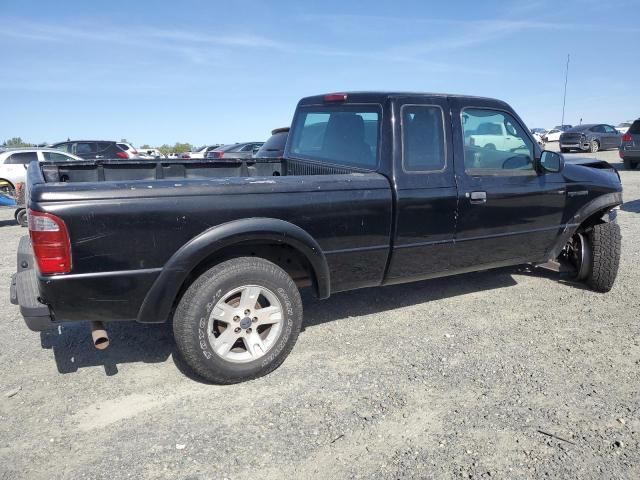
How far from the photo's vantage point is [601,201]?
4.38 metres

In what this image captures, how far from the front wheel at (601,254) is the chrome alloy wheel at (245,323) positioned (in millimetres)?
3246

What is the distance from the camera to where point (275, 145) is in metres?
8.91

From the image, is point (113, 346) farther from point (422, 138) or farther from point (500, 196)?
point (500, 196)

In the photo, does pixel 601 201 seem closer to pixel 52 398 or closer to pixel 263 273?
pixel 263 273

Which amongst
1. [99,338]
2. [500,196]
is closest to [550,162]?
[500,196]

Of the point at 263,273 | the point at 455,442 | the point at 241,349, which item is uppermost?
the point at 263,273

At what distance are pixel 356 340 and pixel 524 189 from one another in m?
1.86

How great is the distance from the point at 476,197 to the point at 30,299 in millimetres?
3074

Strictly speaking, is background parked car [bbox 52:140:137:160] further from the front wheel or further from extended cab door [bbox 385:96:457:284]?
the front wheel

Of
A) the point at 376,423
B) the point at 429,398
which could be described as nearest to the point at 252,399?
the point at 376,423

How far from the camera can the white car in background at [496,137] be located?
388 centimetres

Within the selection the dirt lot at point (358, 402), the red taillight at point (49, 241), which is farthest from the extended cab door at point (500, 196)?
the red taillight at point (49, 241)

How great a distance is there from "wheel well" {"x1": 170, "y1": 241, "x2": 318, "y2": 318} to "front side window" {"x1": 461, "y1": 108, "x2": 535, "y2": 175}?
4.89 ft

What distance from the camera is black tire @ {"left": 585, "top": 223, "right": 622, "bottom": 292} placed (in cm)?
454
